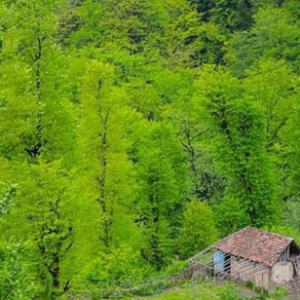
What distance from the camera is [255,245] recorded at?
1519 inches

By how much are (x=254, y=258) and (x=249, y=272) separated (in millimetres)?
767

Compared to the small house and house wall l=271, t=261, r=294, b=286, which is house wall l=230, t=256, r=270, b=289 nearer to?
the small house

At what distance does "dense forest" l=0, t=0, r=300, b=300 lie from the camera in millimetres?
24391

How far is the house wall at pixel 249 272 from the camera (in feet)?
125

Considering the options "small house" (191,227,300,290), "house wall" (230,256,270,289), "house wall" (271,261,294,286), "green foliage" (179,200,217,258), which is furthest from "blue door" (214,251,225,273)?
"house wall" (271,261,294,286)

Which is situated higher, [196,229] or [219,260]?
[196,229]

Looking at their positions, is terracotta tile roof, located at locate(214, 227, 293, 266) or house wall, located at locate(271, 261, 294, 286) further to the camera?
house wall, located at locate(271, 261, 294, 286)

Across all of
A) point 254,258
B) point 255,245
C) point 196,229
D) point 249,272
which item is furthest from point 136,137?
point 249,272

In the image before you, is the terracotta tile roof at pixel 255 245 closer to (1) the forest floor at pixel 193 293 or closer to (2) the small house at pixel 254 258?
(2) the small house at pixel 254 258

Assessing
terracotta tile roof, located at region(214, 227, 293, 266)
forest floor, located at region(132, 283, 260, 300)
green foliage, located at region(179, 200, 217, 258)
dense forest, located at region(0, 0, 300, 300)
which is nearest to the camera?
dense forest, located at region(0, 0, 300, 300)

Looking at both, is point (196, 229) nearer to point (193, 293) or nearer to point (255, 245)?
point (255, 245)

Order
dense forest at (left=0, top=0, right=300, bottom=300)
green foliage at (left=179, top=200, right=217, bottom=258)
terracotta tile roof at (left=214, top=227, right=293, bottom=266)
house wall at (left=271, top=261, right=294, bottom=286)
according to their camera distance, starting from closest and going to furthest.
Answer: dense forest at (left=0, top=0, right=300, bottom=300) < terracotta tile roof at (left=214, top=227, right=293, bottom=266) < house wall at (left=271, top=261, right=294, bottom=286) < green foliage at (left=179, top=200, right=217, bottom=258)

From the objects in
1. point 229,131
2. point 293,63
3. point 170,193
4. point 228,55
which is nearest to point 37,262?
point 170,193

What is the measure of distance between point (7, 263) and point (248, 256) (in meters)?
25.6
